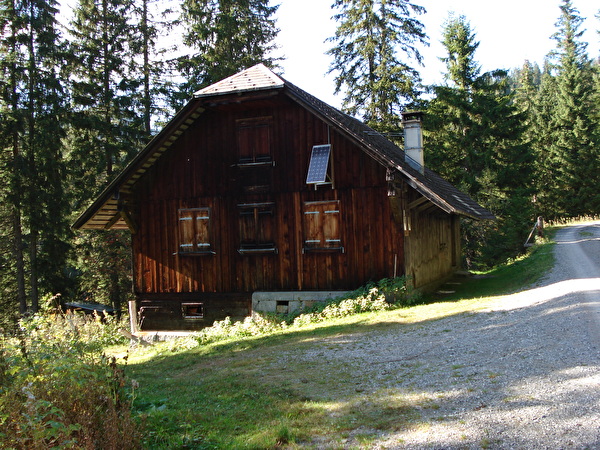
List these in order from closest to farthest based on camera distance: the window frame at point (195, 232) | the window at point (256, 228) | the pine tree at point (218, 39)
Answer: the window at point (256, 228), the window frame at point (195, 232), the pine tree at point (218, 39)

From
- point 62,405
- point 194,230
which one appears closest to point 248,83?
point 194,230

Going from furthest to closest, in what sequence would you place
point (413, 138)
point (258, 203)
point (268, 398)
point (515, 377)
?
point (413, 138)
point (258, 203)
point (268, 398)
point (515, 377)

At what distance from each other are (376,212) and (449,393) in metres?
8.72

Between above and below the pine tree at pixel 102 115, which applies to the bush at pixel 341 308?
below

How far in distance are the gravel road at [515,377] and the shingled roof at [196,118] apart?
3596mm

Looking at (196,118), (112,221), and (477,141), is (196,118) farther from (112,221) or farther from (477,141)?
(477,141)

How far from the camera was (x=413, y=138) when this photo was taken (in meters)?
17.3

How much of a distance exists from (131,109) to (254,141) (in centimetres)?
1453

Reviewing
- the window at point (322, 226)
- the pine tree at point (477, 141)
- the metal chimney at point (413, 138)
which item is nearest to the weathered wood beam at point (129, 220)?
the window at point (322, 226)

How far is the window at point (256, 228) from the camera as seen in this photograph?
15172 millimetres

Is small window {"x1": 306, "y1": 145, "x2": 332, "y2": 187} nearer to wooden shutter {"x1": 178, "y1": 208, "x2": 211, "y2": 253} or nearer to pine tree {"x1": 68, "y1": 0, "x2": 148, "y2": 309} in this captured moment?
wooden shutter {"x1": 178, "y1": 208, "x2": 211, "y2": 253}

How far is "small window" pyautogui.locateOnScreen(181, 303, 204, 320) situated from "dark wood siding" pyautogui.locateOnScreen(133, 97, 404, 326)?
13.7 inches

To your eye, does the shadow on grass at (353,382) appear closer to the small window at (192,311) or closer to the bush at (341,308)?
the bush at (341,308)

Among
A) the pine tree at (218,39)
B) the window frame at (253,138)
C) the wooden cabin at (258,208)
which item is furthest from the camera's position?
the pine tree at (218,39)
